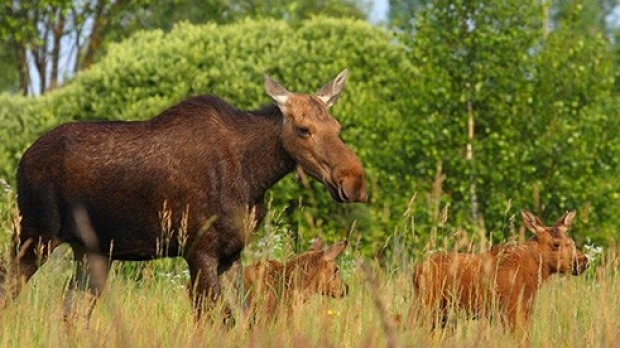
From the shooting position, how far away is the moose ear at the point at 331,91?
8109 millimetres

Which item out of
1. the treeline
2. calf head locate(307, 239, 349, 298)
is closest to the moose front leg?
calf head locate(307, 239, 349, 298)

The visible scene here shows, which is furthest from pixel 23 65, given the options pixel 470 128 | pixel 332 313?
pixel 332 313

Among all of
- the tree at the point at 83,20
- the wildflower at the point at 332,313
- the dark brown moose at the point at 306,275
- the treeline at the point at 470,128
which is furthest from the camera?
the tree at the point at 83,20

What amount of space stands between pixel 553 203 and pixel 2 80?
91.5ft

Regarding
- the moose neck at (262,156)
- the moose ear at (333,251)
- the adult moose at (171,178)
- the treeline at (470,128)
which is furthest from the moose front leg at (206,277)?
the treeline at (470,128)

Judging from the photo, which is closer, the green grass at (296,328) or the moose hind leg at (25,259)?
the green grass at (296,328)

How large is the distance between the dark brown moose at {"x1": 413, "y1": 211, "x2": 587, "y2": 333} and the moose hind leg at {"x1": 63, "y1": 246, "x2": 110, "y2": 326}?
1889 millimetres

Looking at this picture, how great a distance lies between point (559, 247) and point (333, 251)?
146cm

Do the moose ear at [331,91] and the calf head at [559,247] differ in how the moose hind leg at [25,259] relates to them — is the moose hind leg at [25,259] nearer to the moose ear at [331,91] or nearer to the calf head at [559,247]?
the moose ear at [331,91]

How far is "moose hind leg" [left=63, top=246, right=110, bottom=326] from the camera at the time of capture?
792 centimetres

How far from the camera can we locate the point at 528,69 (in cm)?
1379

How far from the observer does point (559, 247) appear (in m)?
8.65

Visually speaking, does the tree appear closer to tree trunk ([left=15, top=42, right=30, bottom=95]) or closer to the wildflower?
tree trunk ([left=15, top=42, right=30, bottom=95])

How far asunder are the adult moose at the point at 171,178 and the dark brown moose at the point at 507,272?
1.16 meters
